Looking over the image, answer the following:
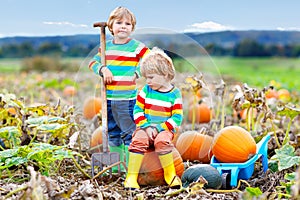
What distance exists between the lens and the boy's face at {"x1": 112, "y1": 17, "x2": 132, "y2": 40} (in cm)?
283

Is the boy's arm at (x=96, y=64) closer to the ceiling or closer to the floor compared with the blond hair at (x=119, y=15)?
closer to the floor

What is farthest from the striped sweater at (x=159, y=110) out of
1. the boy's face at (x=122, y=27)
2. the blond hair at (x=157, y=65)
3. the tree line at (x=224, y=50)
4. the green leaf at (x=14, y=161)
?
the tree line at (x=224, y=50)

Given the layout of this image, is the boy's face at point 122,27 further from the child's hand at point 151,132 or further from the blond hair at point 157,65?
the child's hand at point 151,132

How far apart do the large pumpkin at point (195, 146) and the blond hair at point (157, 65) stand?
601 millimetres

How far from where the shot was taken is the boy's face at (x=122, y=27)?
283 cm

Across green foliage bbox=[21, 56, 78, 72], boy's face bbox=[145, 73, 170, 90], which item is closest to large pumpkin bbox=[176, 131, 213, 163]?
boy's face bbox=[145, 73, 170, 90]

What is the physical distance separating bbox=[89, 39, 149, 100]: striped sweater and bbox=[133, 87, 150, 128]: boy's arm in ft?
0.55

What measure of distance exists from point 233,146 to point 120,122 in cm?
65

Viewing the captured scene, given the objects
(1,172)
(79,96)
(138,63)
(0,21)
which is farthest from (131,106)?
(79,96)

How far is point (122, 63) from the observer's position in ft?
9.38

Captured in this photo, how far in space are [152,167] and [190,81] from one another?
105 cm

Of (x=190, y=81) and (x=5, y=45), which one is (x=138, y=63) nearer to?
(x=190, y=81)

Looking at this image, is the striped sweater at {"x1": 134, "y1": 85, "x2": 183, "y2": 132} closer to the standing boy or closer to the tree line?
the standing boy

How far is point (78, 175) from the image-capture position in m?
2.94
